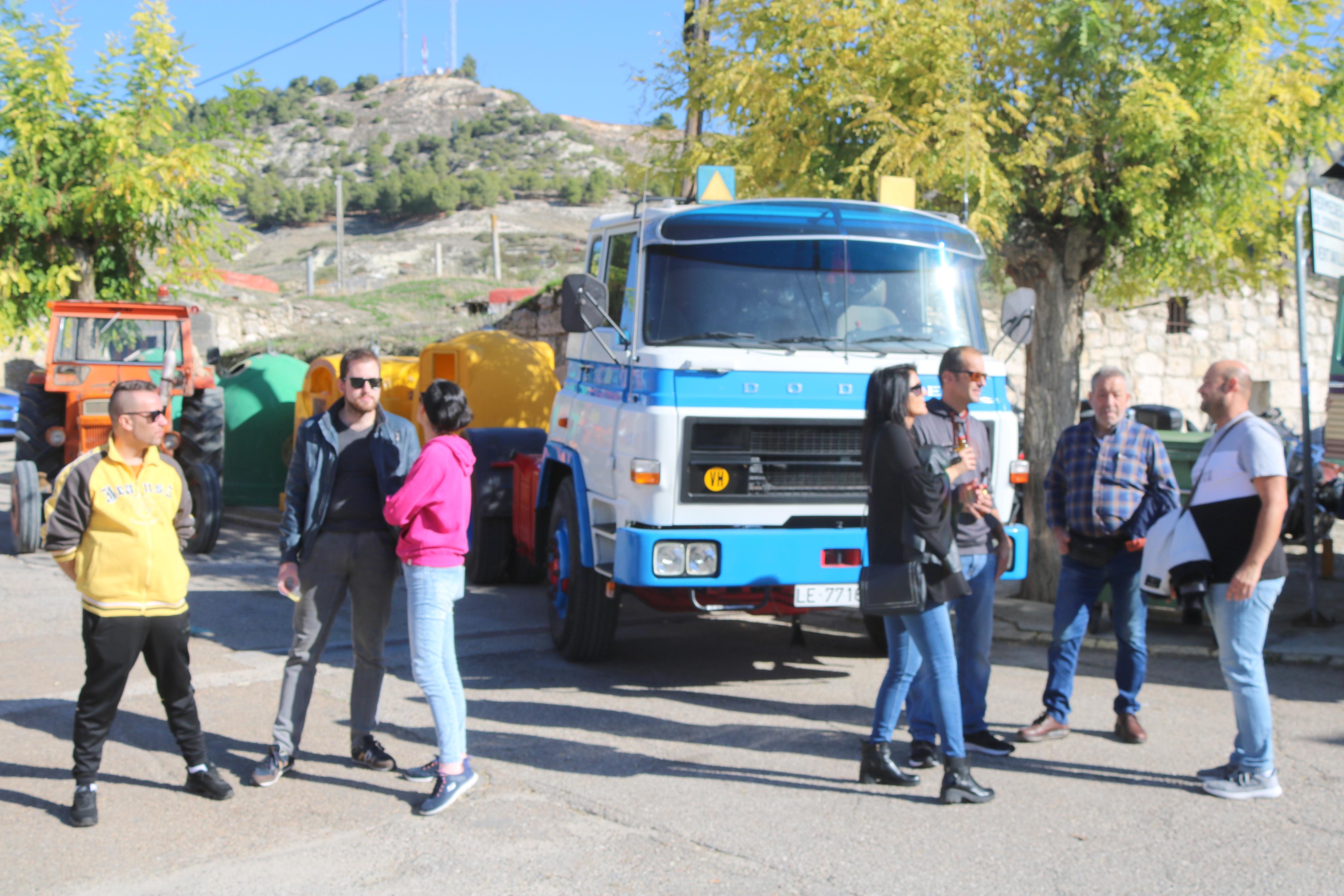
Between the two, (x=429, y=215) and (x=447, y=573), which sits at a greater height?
(x=429, y=215)

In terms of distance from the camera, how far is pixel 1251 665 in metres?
4.85

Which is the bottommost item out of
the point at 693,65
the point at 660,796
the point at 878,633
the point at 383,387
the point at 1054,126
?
the point at 660,796

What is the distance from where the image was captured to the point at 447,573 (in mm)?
4781

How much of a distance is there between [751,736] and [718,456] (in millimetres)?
1493

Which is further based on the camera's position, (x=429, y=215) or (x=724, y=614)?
(x=429, y=215)

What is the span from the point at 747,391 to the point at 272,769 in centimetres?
301

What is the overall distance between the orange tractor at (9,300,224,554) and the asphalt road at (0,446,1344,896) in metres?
4.34

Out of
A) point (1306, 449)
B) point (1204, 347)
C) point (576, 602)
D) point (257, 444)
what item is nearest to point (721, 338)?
point (576, 602)

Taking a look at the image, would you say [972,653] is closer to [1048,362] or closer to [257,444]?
[1048,362]

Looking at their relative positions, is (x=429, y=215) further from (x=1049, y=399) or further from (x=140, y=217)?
(x=1049, y=399)

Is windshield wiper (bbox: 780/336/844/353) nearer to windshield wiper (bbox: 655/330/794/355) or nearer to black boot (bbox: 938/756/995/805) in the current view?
windshield wiper (bbox: 655/330/794/355)

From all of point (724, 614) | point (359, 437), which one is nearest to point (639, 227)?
point (359, 437)

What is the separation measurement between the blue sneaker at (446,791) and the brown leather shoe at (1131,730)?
3126 millimetres

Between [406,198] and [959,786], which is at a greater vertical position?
[406,198]
